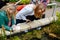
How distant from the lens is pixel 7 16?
13.3 ft

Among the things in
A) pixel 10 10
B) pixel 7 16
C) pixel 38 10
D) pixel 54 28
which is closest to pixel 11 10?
pixel 10 10

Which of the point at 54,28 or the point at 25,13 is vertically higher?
the point at 25,13

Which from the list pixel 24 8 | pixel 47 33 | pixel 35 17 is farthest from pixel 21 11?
pixel 47 33

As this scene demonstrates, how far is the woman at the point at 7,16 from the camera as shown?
4.02 meters

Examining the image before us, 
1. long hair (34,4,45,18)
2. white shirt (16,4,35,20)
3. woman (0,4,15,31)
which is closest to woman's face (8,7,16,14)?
woman (0,4,15,31)

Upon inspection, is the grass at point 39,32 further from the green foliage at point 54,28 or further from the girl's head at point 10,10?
the girl's head at point 10,10

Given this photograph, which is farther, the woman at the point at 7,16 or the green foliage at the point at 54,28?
the green foliage at the point at 54,28

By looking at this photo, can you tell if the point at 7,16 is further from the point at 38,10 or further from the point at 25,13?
the point at 38,10

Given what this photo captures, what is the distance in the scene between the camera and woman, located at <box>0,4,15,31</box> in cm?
402

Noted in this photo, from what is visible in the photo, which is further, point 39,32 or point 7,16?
point 39,32

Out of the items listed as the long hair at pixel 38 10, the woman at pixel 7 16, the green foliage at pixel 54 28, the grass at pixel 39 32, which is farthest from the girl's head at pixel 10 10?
the green foliage at pixel 54 28

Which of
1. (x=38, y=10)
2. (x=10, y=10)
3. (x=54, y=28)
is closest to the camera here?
(x=10, y=10)

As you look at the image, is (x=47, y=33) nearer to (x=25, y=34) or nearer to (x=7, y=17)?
(x=25, y=34)

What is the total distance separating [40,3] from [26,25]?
1.75ft
